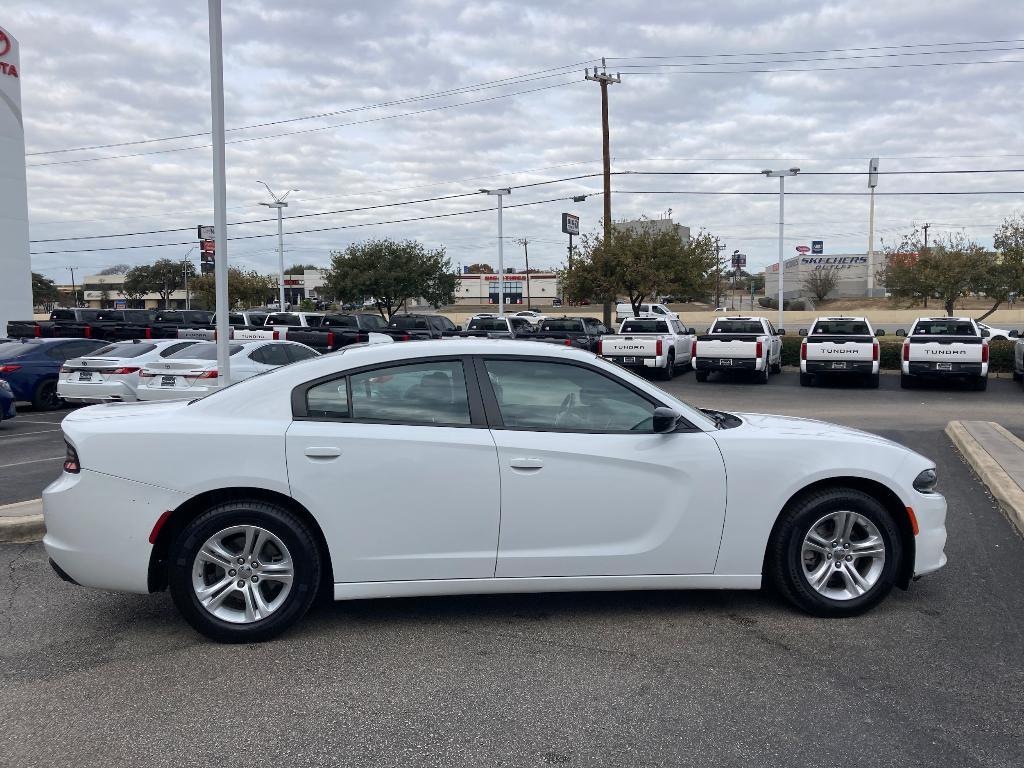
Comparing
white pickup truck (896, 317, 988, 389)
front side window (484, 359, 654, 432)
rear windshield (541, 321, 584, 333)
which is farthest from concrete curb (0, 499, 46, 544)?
rear windshield (541, 321, 584, 333)

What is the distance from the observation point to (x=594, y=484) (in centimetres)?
466

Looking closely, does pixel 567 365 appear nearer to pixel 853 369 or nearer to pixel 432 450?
pixel 432 450

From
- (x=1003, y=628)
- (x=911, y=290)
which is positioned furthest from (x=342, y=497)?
(x=911, y=290)

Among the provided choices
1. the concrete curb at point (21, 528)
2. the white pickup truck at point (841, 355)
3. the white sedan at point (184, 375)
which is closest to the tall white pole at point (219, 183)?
the white sedan at point (184, 375)

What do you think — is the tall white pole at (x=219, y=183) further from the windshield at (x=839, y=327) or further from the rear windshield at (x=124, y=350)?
the windshield at (x=839, y=327)

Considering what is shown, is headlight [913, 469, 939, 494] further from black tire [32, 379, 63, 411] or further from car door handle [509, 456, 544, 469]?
black tire [32, 379, 63, 411]

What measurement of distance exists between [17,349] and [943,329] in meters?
20.8

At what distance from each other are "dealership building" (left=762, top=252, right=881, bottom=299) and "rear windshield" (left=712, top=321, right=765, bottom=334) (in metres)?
76.2

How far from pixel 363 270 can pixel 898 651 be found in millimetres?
49636

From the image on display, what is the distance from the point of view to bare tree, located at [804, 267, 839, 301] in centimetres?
8919

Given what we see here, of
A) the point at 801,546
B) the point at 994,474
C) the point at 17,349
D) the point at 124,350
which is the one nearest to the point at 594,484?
the point at 801,546

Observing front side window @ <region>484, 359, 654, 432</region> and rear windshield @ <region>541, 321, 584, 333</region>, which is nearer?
front side window @ <region>484, 359, 654, 432</region>

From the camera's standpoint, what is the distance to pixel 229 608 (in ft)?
15.1

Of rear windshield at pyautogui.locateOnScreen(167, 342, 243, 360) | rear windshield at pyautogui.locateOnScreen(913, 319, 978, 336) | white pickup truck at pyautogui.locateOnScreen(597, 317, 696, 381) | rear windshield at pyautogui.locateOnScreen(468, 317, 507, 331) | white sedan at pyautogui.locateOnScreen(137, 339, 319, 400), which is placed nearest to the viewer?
white sedan at pyautogui.locateOnScreen(137, 339, 319, 400)
